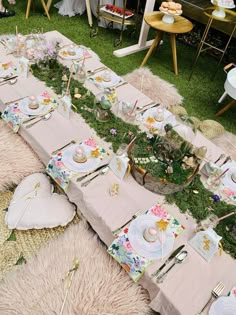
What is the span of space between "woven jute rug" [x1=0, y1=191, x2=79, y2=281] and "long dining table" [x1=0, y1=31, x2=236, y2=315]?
0.99 feet

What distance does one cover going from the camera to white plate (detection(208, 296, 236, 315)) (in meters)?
1.15

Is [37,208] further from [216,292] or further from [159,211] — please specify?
[216,292]

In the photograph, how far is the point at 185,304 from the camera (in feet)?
3.83

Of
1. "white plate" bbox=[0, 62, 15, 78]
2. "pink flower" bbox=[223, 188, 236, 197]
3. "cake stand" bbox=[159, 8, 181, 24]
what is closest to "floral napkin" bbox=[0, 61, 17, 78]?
"white plate" bbox=[0, 62, 15, 78]

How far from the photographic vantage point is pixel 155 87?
313cm

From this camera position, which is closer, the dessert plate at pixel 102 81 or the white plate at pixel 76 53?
the dessert plate at pixel 102 81

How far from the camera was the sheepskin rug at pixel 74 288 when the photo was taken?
1.33 metres

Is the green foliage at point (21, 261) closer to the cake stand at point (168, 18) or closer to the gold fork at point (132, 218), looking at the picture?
the gold fork at point (132, 218)

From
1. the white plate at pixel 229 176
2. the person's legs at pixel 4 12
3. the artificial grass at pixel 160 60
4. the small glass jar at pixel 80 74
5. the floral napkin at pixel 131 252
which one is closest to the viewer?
the floral napkin at pixel 131 252

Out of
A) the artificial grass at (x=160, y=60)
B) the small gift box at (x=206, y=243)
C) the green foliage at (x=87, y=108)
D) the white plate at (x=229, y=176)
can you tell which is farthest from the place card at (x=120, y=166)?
the artificial grass at (x=160, y=60)

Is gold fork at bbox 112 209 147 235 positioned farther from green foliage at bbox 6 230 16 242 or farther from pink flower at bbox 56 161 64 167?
green foliage at bbox 6 230 16 242

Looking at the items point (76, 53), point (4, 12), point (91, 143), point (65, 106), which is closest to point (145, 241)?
point (91, 143)

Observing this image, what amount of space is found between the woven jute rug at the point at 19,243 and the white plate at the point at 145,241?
1.76ft

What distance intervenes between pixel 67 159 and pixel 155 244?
2.16 feet
